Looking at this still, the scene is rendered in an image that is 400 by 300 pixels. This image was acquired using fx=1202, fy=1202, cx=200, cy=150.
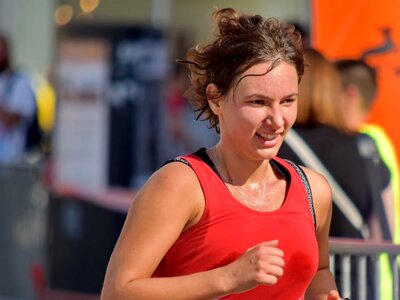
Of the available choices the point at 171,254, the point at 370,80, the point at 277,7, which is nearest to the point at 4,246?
the point at 277,7

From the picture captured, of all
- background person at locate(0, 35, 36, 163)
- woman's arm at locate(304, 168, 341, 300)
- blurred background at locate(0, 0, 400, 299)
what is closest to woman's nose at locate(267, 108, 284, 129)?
woman's arm at locate(304, 168, 341, 300)

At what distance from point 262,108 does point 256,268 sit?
0.45 m

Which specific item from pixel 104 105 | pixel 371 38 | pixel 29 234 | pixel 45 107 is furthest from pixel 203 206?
pixel 45 107

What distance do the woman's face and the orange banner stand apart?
266cm

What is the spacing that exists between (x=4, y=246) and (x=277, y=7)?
2.95m

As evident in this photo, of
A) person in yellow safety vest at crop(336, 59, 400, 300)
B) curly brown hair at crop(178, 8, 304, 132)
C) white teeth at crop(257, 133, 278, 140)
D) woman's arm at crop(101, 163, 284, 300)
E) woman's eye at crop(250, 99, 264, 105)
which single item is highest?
curly brown hair at crop(178, 8, 304, 132)

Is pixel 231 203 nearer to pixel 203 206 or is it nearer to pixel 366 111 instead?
pixel 203 206

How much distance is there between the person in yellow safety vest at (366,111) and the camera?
562 centimetres

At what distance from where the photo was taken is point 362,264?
184 inches

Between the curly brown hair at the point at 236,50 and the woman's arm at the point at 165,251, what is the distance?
272 millimetres

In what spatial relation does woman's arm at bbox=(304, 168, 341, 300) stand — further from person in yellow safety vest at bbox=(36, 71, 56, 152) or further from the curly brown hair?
person in yellow safety vest at bbox=(36, 71, 56, 152)

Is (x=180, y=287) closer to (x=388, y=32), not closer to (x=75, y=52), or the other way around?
(x=388, y=32)

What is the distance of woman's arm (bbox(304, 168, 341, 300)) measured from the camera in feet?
11.2

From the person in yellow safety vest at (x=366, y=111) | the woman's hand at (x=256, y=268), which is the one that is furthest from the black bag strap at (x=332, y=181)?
the woman's hand at (x=256, y=268)
